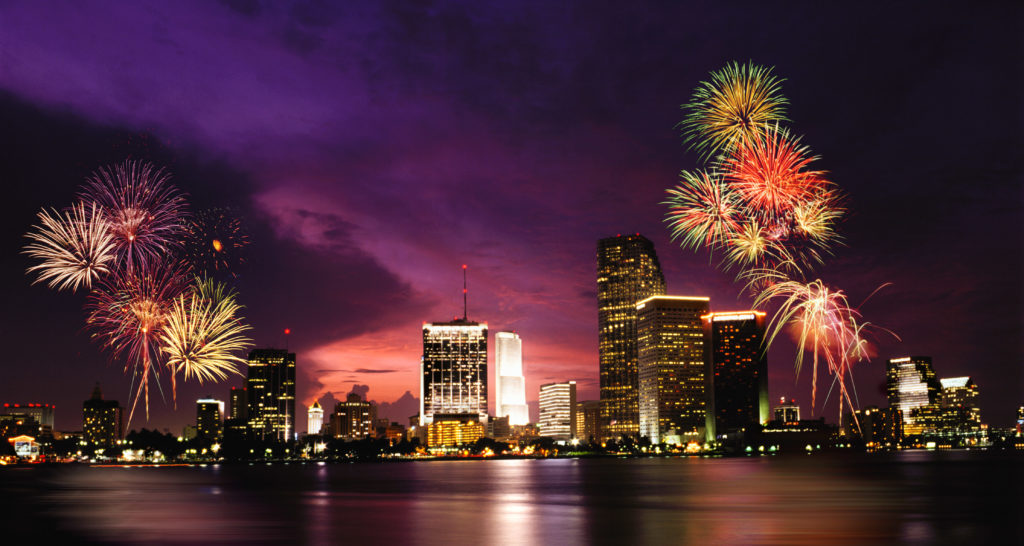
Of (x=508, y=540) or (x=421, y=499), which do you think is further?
(x=421, y=499)

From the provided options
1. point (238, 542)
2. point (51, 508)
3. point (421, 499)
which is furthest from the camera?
point (421, 499)

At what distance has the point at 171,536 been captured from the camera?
50.3 m

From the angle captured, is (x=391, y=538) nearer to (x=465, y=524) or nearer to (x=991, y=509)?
(x=465, y=524)

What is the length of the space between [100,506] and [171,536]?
33803 millimetres

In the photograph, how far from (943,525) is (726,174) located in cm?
2703

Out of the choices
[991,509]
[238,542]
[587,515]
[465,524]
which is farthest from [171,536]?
[991,509]

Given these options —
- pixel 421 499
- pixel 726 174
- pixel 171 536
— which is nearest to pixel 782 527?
pixel 726 174

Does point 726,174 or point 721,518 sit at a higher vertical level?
point 726,174

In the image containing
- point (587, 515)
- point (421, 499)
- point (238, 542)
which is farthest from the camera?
point (421, 499)

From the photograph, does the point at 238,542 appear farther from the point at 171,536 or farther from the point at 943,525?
the point at 943,525

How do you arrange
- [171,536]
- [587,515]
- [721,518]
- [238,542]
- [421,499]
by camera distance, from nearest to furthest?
[238,542] → [171,536] → [721,518] → [587,515] → [421,499]

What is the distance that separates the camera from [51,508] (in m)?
75.0

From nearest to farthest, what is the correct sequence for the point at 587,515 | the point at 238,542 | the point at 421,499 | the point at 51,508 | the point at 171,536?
the point at 238,542, the point at 171,536, the point at 587,515, the point at 51,508, the point at 421,499

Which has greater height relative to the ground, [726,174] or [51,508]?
[726,174]
